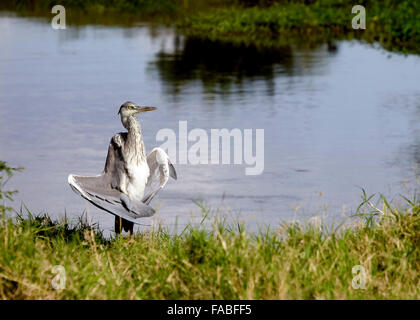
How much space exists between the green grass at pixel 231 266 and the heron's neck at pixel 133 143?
0.72 metres

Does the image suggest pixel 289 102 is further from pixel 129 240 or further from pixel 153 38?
pixel 153 38

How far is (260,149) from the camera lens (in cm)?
1105

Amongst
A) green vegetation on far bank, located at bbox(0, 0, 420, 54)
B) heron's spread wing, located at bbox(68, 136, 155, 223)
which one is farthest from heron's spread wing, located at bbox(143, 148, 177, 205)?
green vegetation on far bank, located at bbox(0, 0, 420, 54)

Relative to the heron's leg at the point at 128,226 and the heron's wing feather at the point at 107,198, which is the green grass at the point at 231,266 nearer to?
the heron's wing feather at the point at 107,198

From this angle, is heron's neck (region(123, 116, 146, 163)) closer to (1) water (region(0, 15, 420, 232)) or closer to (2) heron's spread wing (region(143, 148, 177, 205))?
(2) heron's spread wing (region(143, 148, 177, 205))

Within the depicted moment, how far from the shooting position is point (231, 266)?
5.79 metres

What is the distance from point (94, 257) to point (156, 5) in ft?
94.9

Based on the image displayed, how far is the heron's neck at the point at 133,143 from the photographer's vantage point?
23.6 ft

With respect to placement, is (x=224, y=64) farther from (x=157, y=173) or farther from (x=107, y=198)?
(x=107, y=198)

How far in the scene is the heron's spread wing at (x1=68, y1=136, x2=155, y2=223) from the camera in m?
7.08

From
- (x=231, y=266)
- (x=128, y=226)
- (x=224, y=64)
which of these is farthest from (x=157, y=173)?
(x=224, y=64)

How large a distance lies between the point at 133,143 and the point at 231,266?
176 cm

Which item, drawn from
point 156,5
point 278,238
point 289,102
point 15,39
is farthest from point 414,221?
point 156,5

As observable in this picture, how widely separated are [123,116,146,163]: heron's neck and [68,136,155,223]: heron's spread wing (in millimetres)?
99
